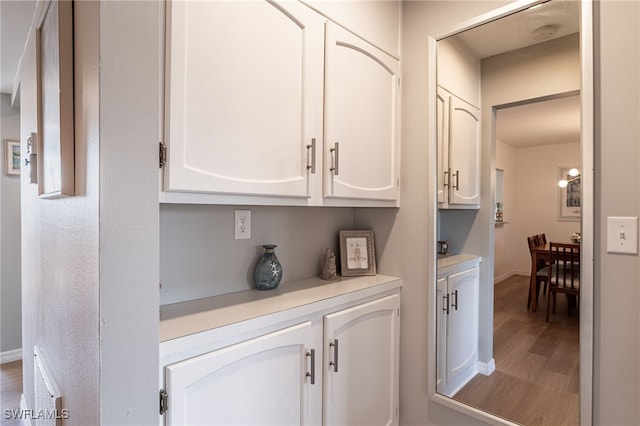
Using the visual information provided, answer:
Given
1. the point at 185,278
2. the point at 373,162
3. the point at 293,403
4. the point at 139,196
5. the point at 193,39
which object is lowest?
the point at 293,403

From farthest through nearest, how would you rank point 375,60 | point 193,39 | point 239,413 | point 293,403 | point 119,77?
1. point 375,60
2. point 293,403
3. point 239,413
4. point 193,39
5. point 119,77

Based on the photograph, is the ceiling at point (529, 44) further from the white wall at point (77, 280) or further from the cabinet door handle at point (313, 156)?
the white wall at point (77, 280)

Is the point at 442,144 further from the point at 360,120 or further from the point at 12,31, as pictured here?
the point at 12,31

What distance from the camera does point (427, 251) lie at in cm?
169

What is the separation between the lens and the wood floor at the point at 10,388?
219 cm

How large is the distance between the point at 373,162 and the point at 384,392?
1.10 meters

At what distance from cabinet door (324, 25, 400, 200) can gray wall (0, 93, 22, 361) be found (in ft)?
10.3

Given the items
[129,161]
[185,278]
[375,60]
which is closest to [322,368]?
[185,278]

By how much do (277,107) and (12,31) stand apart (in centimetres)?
197

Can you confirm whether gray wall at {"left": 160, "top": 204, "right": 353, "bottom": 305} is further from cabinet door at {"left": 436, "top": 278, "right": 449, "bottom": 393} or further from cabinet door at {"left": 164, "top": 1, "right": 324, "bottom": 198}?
cabinet door at {"left": 436, "top": 278, "right": 449, "bottom": 393}

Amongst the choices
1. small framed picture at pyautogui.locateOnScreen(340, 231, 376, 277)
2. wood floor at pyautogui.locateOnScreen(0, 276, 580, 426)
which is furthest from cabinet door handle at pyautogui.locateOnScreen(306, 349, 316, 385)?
A: wood floor at pyautogui.locateOnScreen(0, 276, 580, 426)

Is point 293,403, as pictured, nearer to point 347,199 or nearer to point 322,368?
point 322,368

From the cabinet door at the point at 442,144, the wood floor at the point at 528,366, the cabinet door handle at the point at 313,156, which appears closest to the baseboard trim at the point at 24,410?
the cabinet door handle at the point at 313,156

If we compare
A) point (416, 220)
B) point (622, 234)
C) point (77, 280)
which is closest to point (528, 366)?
point (622, 234)
